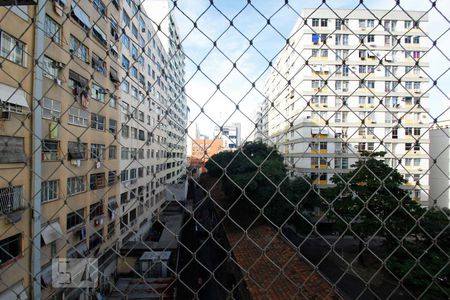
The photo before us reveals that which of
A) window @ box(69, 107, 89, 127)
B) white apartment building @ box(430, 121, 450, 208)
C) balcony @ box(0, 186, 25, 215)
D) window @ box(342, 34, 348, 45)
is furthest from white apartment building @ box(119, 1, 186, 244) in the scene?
window @ box(342, 34, 348, 45)

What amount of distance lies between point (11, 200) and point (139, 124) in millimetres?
3115

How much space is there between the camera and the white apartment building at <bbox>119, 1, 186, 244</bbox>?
3.25 ft

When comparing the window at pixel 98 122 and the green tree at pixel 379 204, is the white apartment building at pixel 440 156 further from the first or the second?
the window at pixel 98 122

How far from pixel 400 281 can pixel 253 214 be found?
23.2ft

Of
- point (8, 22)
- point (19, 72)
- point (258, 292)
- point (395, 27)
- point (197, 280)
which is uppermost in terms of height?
point (395, 27)

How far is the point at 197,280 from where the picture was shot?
22.8 ft

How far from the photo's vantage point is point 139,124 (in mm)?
1275

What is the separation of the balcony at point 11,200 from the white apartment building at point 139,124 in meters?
1.26

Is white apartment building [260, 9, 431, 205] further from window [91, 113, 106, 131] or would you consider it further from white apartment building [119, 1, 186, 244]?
window [91, 113, 106, 131]

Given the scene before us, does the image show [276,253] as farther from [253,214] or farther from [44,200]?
[44,200]

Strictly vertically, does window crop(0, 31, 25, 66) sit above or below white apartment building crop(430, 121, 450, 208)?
above

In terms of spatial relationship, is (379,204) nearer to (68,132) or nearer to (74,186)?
(68,132)

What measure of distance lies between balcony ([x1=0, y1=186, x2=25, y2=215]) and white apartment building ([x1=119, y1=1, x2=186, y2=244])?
1.26 meters

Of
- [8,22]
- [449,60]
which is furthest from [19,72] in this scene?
[449,60]
